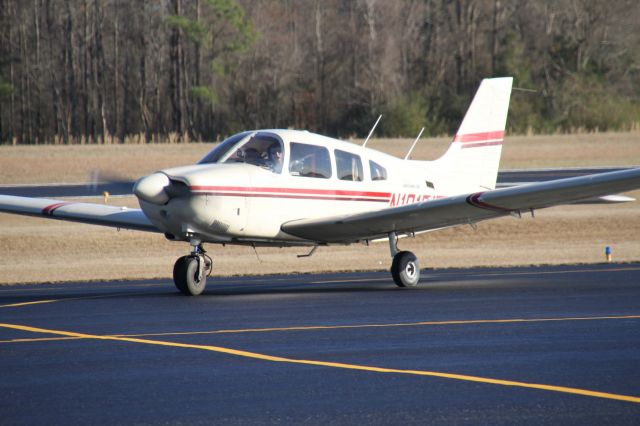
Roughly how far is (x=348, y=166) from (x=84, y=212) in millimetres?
4952

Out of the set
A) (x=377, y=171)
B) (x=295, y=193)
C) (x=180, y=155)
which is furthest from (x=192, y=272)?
(x=180, y=155)

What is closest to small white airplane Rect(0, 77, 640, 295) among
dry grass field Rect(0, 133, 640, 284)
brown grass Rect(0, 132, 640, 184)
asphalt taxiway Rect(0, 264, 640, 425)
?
asphalt taxiway Rect(0, 264, 640, 425)

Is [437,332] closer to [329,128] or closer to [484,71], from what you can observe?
[329,128]

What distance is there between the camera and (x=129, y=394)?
9.33m

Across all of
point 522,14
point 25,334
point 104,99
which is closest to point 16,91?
point 104,99

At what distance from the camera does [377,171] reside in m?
20.1

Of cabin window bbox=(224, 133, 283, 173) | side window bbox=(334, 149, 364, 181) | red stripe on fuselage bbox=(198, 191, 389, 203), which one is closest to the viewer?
red stripe on fuselage bbox=(198, 191, 389, 203)

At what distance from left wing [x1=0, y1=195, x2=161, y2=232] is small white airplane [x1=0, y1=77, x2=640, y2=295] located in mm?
24

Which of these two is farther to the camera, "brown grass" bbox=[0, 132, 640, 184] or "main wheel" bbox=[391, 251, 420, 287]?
"brown grass" bbox=[0, 132, 640, 184]

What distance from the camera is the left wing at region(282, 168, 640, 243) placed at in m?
17.6

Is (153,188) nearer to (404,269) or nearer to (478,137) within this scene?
(404,269)

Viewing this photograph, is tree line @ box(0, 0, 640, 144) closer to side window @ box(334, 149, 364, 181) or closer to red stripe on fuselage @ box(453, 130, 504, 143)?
red stripe on fuselage @ box(453, 130, 504, 143)

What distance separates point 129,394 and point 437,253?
70.2ft

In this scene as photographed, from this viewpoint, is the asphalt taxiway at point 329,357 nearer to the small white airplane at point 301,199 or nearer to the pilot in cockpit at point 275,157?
the small white airplane at point 301,199
